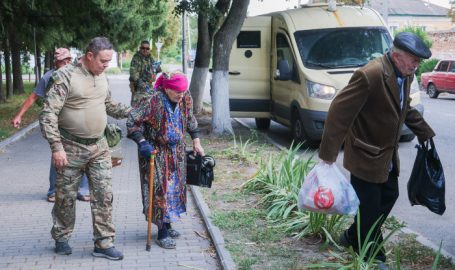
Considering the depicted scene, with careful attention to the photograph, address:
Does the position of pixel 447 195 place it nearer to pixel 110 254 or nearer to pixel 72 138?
pixel 110 254

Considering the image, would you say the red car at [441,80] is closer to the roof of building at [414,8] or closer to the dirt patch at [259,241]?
the dirt patch at [259,241]

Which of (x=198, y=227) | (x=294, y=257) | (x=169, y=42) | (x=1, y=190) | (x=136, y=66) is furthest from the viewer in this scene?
(x=169, y=42)

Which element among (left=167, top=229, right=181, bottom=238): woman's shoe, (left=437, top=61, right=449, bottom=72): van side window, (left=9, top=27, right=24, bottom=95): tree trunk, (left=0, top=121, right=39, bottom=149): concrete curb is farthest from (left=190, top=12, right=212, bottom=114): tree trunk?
(left=437, top=61, right=449, bottom=72): van side window

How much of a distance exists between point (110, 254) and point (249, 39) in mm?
8620

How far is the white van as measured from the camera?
11.2 m

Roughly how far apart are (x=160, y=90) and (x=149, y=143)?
489mm

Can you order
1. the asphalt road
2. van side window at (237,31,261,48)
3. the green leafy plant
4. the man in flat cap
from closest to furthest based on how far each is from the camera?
the man in flat cap, the green leafy plant, the asphalt road, van side window at (237,31,261,48)

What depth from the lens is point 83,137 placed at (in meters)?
5.28

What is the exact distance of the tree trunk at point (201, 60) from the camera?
16453mm

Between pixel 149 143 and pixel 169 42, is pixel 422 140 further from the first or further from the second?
pixel 169 42

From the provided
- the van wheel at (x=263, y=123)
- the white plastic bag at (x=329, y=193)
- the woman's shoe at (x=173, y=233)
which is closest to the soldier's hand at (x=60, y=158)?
the woman's shoe at (x=173, y=233)

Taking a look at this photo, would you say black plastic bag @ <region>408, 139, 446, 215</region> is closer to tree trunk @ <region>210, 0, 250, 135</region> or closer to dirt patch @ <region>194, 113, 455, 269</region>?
dirt patch @ <region>194, 113, 455, 269</region>

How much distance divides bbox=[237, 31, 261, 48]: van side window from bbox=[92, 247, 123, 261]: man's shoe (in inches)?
331

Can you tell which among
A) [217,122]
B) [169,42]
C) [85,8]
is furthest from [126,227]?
[169,42]
